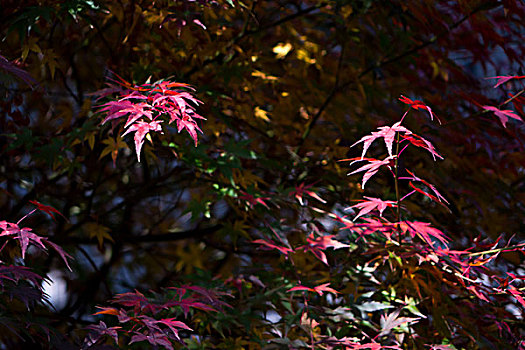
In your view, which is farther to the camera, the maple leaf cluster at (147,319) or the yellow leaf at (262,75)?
the yellow leaf at (262,75)

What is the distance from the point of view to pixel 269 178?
2.63m

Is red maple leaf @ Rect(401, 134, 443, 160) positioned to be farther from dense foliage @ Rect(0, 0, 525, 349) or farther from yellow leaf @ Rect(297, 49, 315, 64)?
yellow leaf @ Rect(297, 49, 315, 64)

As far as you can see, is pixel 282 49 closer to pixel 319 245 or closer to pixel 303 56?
pixel 303 56

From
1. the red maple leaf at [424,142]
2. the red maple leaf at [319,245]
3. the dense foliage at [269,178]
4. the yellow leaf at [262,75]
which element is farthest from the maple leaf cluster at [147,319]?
the yellow leaf at [262,75]

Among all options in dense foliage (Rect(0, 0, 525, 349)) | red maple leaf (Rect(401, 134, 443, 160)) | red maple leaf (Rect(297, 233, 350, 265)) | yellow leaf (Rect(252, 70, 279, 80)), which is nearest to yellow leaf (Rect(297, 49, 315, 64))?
dense foliage (Rect(0, 0, 525, 349))

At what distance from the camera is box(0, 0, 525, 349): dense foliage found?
63.6 inches

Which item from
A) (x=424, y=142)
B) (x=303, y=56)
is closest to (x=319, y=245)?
(x=424, y=142)

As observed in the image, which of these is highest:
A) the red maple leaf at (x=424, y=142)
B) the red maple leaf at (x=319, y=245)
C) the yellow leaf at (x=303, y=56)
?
the red maple leaf at (x=424, y=142)

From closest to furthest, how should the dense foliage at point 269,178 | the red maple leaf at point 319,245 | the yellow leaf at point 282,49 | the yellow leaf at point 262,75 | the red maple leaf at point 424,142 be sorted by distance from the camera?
the red maple leaf at point 424,142
the dense foliage at point 269,178
the red maple leaf at point 319,245
the yellow leaf at point 262,75
the yellow leaf at point 282,49

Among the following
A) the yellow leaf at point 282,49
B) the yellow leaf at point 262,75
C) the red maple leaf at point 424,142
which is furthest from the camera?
the yellow leaf at point 282,49

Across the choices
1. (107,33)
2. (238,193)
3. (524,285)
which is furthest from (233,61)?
(524,285)

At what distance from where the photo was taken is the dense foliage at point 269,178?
1.62 meters

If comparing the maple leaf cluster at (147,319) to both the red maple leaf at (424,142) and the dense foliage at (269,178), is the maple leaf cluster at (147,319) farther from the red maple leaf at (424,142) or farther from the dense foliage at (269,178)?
the red maple leaf at (424,142)

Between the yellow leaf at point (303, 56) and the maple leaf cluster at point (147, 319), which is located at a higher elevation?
the yellow leaf at point (303, 56)
